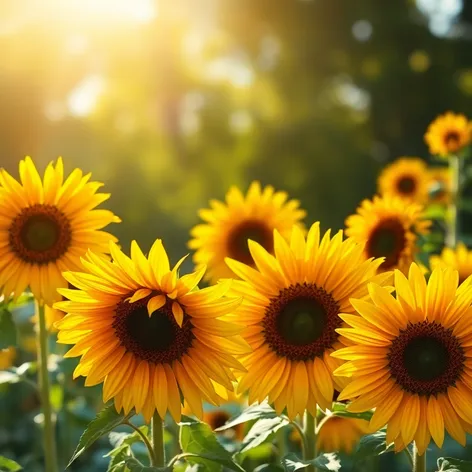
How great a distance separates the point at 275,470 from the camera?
2814 mm

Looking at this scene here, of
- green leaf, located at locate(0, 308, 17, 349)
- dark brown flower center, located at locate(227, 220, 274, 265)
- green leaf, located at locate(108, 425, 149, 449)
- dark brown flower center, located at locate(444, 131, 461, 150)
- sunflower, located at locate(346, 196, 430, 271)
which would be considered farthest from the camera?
dark brown flower center, located at locate(444, 131, 461, 150)

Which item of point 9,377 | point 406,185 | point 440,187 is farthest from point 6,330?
point 406,185

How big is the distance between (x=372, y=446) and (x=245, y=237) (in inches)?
84.9

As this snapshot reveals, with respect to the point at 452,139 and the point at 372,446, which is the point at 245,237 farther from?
the point at 372,446

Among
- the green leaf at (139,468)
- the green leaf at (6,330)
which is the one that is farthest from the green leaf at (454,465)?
the green leaf at (6,330)

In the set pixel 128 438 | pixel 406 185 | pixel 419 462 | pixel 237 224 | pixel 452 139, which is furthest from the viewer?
pixel 406 185

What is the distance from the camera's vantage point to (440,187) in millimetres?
5422

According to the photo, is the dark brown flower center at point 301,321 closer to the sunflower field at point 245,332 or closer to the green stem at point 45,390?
the sunflower field at point 245,332

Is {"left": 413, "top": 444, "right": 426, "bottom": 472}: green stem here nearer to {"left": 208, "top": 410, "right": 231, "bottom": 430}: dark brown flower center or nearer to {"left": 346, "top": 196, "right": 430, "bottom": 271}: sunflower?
{"left": 346, "top": 196, "right": 430, "bottom": 271}: sunflower

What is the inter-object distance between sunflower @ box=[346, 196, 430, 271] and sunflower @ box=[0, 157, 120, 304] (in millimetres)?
1281

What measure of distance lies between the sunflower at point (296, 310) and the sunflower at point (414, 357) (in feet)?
0.51

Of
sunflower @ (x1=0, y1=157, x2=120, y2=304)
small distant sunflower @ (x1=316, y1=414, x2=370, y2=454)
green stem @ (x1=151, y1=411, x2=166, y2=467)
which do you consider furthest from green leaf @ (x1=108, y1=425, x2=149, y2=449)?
small distant sunflower @ (x1=316, y1=414, x2=370, y2=454)

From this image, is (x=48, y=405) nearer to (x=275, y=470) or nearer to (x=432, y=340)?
(x=275, y=470)

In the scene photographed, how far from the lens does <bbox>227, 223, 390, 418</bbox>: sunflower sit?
2.42 m
